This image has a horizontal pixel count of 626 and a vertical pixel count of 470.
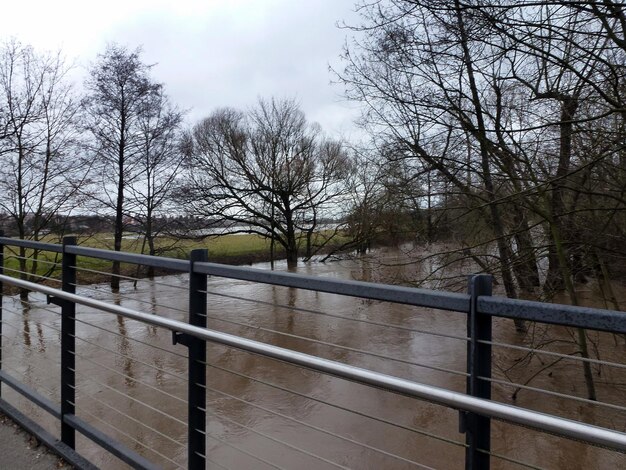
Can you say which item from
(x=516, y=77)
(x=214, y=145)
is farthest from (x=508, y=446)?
(x=214, y=145)

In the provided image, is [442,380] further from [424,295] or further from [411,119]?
[424,295]

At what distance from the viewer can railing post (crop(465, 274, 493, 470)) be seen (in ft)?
3.80

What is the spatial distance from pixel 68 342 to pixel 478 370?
84.5 inches

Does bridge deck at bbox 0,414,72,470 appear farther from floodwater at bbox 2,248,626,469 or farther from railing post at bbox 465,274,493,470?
railing post at bbox 465,274,493,470

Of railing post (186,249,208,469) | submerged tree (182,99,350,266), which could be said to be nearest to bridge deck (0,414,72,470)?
railing post (186,249,208,469)

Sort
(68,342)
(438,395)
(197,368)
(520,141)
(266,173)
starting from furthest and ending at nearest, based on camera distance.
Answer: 1. (266,173)
2. (520,141)
3. (68,342)
4. (197,368)
5. (438,395)

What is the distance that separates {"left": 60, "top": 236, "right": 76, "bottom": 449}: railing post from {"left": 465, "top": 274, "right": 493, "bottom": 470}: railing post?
2.01 m

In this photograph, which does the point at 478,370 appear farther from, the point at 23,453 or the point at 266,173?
the point at 266,173

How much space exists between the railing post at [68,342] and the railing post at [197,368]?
3.05ft

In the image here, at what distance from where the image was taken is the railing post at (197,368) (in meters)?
1.79

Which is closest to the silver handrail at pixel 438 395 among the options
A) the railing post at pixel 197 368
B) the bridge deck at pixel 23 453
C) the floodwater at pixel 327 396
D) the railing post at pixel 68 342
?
the railing post at pixel 197 368

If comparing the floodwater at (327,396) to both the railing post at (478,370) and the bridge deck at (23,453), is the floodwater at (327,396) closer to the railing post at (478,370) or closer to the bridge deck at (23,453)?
the bridge deck at (23,453)

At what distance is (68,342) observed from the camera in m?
2.48

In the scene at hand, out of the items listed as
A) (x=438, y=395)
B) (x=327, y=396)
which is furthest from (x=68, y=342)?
(x=327, y=396)
